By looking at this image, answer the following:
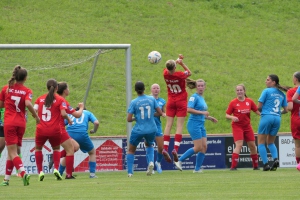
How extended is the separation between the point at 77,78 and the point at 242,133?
23.0 ft

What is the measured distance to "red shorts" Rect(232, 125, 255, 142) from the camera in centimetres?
1630

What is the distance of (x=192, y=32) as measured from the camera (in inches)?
1350

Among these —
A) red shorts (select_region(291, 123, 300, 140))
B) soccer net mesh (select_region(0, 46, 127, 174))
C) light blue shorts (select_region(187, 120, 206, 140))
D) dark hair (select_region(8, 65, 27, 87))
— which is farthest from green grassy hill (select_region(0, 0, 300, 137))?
dark hair (select_region(8, 65, 27, 87))

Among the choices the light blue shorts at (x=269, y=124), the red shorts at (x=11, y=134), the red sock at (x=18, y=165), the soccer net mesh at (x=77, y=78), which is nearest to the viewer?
the red sock at (x=18, y=165)

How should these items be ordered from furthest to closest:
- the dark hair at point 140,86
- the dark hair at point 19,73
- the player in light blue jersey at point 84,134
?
1. the player in light blue jersey at point 84,134
2. the dark hair at point 140,86
3. the dark hair at point 19,73

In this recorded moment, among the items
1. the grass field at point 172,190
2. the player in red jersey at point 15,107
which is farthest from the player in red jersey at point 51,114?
the grass field at point 172,190

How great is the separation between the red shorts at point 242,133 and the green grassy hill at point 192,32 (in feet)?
27.3

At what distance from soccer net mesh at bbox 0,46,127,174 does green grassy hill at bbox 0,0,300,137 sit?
3.39 m

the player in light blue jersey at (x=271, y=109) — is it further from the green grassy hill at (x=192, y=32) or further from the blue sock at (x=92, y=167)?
the green grassy hill at (x=192, y=32)

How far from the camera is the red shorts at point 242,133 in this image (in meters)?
16.3

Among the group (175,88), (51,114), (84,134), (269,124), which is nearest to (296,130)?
(269,124)

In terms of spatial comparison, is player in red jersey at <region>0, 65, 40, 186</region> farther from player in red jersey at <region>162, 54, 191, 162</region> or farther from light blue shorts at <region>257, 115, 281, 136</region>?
light blue shorts at <region>257, 115, 281, 136</region>

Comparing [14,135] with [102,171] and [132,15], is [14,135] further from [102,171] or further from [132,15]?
[132,15]

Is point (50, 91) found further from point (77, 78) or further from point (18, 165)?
point (77, 78)
